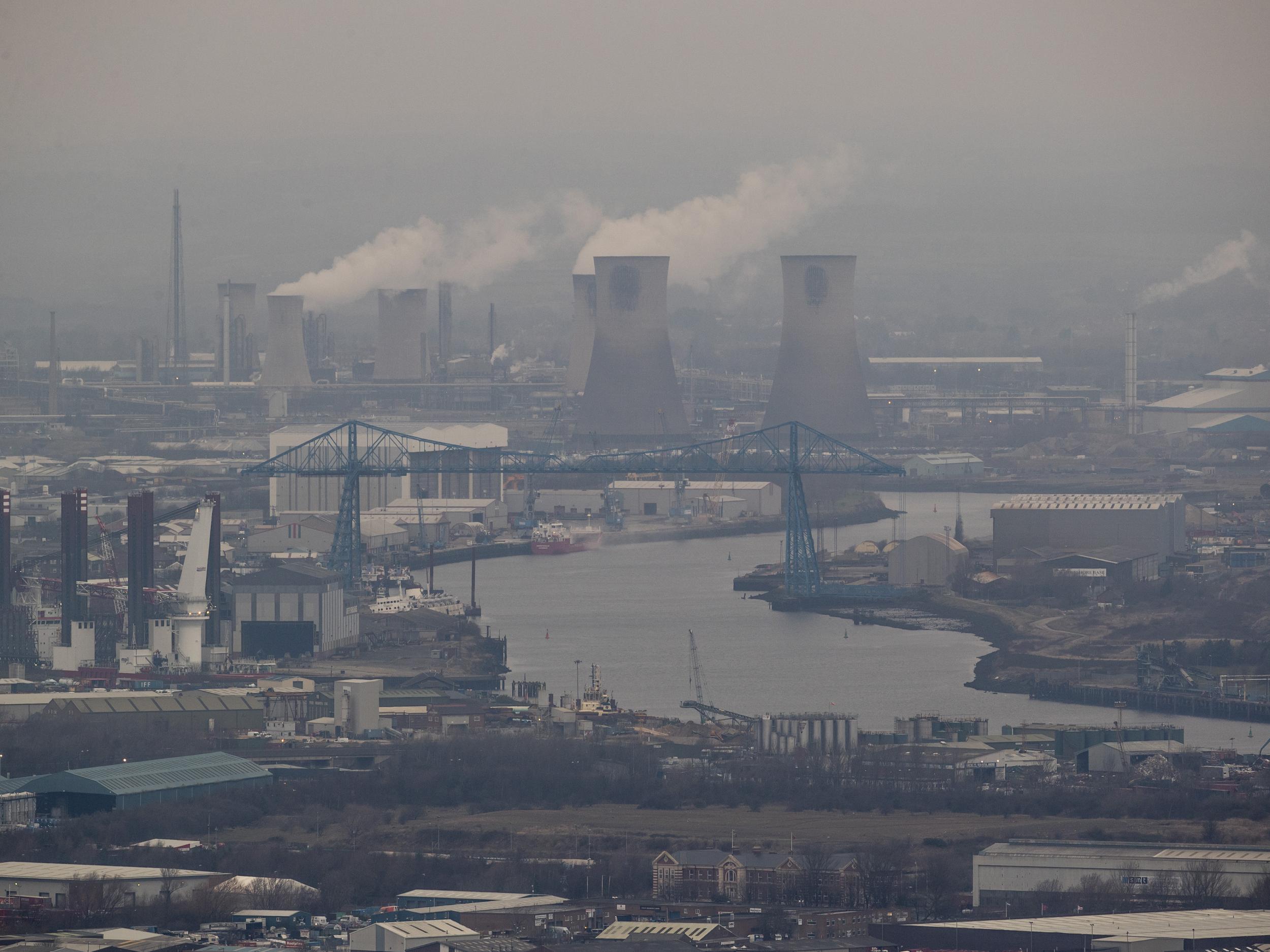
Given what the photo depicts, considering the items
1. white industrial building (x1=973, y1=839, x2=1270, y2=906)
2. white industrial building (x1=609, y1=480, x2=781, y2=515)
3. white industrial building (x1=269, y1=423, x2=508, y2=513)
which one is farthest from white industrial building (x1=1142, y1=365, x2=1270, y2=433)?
white industrial building (x1=973, y1=839, x2=1270, y2=906)

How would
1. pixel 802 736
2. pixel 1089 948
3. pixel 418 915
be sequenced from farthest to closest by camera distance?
pixel 802 736 → pixel 418 915 → pixel 1089 948

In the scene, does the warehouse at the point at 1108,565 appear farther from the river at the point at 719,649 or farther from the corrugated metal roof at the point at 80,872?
the corrugated metal roof at the point at 80,872

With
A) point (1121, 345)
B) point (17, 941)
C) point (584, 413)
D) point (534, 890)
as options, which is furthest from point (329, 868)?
point (1121, 345)

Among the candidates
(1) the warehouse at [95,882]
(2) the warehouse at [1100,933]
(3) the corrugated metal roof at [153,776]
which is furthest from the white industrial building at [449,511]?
(2) the warehouse at [1100,933]

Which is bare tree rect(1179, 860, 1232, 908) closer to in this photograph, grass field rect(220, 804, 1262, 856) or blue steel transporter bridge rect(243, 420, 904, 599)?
grass field rect(220, 804, 1262, 856)

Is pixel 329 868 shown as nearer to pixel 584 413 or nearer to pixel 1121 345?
pixel 584 413

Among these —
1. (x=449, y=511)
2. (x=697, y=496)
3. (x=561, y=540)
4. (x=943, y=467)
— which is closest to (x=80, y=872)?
(x=561, y=540)

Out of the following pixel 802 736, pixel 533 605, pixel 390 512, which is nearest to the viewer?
pixel 802 736

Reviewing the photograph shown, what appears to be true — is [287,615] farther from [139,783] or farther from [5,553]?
[139,783]
